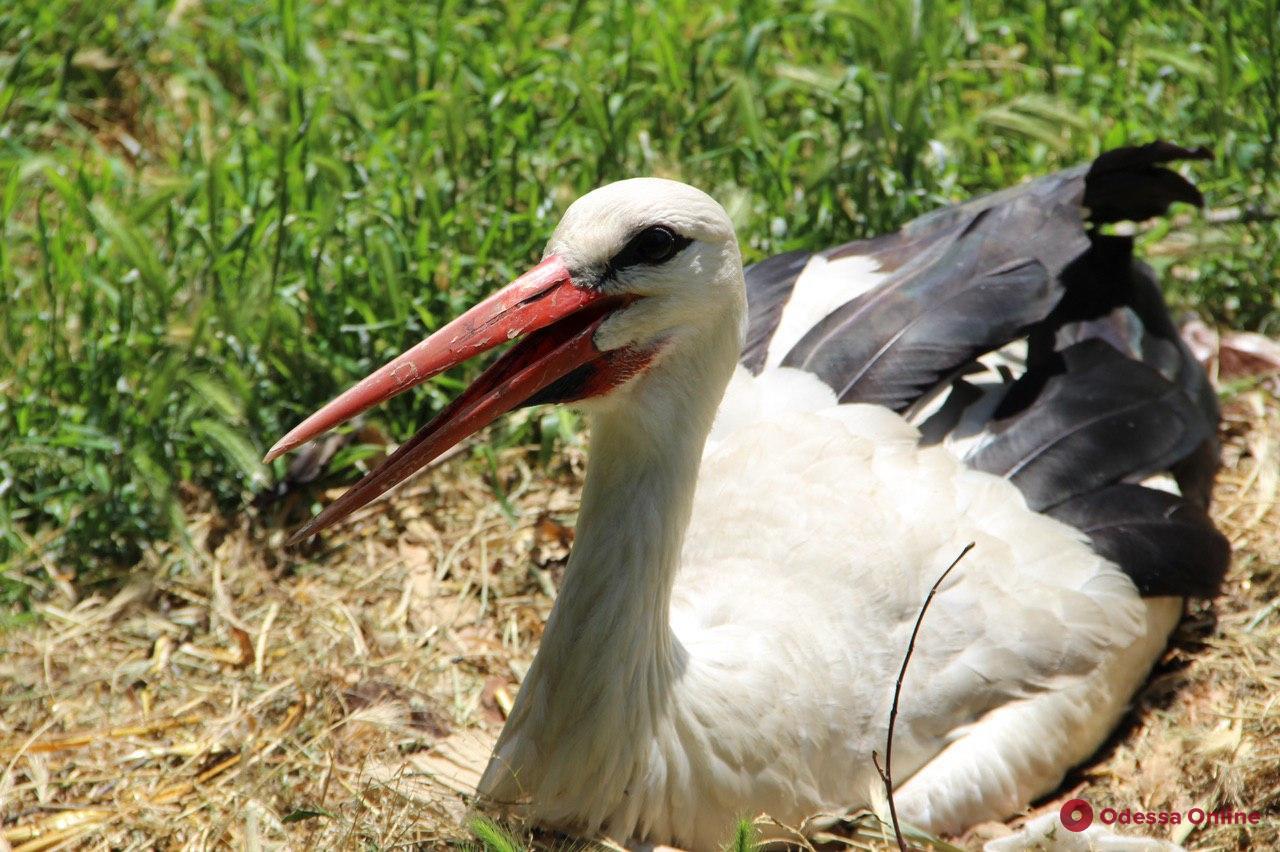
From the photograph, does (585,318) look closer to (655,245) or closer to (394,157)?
(655,245)

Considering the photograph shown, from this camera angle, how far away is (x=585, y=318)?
2451 millimetres

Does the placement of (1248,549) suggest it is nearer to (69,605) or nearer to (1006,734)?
(1006,734)

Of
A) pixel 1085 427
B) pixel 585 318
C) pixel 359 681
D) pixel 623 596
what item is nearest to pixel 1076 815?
pixel 1085 427

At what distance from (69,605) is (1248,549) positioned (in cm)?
282

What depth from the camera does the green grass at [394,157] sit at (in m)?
3.71

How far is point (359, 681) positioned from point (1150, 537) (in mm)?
1745

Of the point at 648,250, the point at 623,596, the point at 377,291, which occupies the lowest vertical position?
the point at 377,291

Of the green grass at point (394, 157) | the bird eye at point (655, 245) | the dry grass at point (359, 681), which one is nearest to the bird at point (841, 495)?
the bird eye at point (655, 245)

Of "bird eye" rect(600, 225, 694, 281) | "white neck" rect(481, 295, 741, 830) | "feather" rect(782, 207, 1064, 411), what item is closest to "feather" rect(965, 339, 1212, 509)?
"feather" rect(782, 207, 1064, 411)

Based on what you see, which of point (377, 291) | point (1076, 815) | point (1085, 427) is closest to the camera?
point (1076, 815)

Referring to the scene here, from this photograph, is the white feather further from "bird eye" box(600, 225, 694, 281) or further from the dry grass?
"bird eye" box(600, 225, 694, 281)

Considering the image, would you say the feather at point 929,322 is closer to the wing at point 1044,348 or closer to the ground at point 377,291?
the wing at point 1044,348

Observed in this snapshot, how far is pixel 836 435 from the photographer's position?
3217 millimetres

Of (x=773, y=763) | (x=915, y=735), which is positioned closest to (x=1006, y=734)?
(x=915, y=735)
